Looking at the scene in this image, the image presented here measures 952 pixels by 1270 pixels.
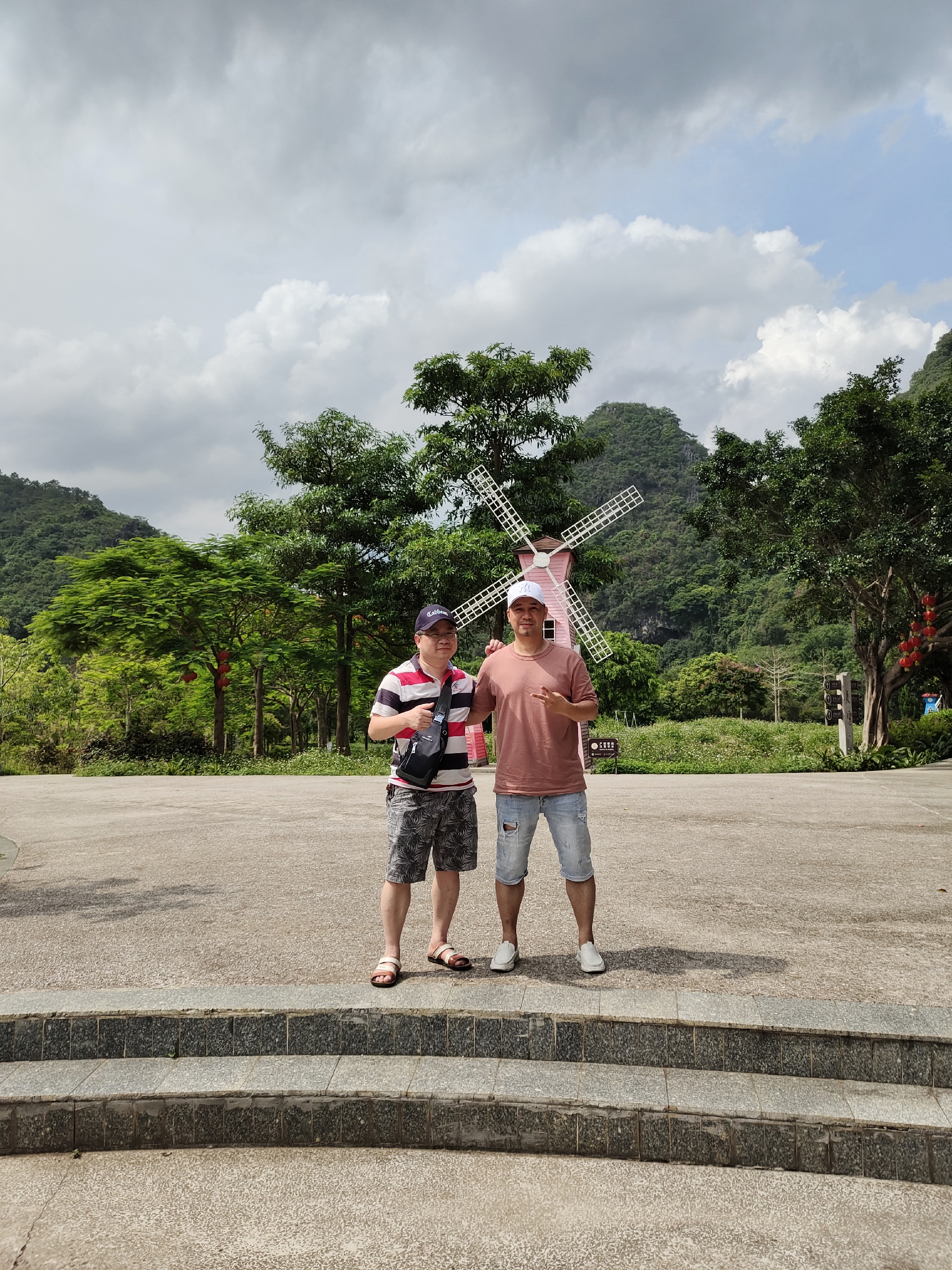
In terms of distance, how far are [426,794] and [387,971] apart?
0.74 meters

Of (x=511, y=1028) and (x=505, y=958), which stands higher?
(x=505, y=958)

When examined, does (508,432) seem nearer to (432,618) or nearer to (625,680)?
(432,618)

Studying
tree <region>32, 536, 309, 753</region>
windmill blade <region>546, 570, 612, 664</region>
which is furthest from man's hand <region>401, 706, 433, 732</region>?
tree <region>32, 536, 309, 753</region>

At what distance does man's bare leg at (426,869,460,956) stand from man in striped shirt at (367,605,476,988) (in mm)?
14

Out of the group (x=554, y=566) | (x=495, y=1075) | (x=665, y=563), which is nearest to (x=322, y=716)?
(x=554, y=566)

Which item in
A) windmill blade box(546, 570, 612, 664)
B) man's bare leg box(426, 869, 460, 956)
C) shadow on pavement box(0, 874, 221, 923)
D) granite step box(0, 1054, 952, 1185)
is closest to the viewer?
granite step box(0, 1054, 952, 1185)

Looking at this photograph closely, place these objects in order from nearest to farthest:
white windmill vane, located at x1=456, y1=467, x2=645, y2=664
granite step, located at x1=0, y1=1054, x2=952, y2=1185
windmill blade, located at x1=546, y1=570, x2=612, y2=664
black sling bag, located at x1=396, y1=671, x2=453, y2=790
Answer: granite step, located at x1=0, y1=1054, x2=952, y2=1185
black sling bag, located at x1=396, y1=671, x2=453, y2=790
white windmill vane, located at x1=456, y1=467, x2=645, y2=664
windmill blade, located at x1=546, y1=570, x2=612, y2=664

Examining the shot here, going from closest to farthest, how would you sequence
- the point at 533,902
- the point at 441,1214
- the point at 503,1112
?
the point at 441,1214
the point at 503,1112
the point at 533,902

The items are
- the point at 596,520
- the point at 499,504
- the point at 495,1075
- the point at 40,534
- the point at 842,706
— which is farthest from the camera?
the point at 40,534

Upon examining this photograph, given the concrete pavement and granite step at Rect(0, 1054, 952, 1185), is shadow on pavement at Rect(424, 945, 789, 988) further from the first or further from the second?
the concrete pavement

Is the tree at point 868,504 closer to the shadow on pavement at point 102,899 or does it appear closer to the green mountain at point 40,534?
the shadow on pavement at point 102,899

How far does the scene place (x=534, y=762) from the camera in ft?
12.2

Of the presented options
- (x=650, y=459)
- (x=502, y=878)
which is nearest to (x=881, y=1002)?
(x=502, y=878)

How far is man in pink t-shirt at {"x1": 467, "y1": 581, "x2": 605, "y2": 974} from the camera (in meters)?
3.71
